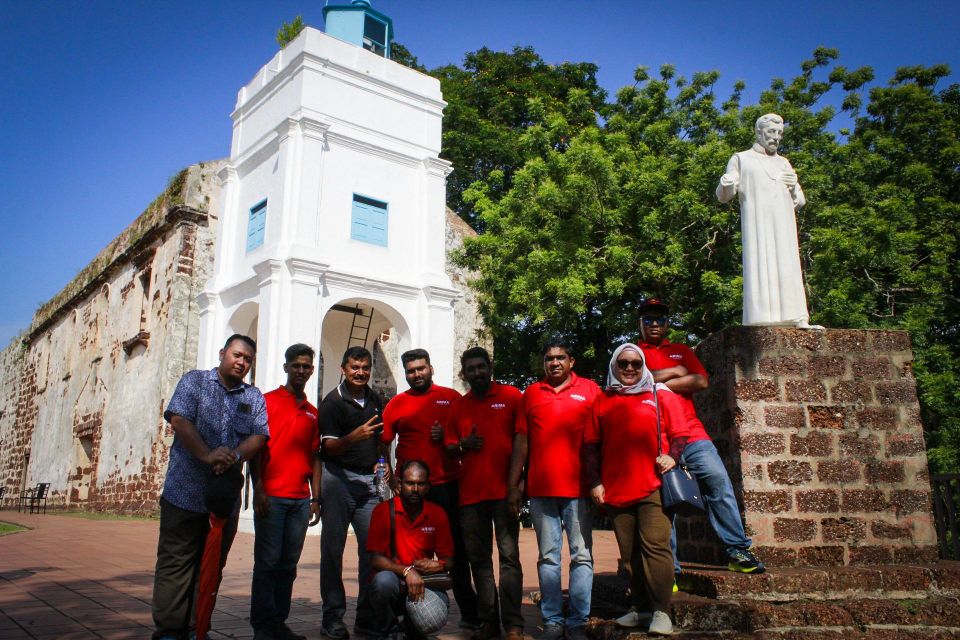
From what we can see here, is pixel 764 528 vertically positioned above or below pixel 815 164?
below

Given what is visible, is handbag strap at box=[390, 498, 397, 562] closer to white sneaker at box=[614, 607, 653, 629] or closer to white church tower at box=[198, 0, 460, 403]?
white sneaker at box=[614, 607, 653, 629]

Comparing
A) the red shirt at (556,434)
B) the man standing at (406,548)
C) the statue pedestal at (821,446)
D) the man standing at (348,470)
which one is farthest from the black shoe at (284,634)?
the statue pedestal at (821,446)

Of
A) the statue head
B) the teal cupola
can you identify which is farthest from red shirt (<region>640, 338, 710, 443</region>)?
the teal cupola

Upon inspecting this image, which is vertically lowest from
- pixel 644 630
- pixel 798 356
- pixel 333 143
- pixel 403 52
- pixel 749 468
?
pixel 644 630

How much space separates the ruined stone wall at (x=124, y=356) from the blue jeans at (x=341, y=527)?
11.3m

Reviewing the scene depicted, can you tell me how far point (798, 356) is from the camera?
5031 mm

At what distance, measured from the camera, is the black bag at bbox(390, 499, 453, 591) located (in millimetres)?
4077

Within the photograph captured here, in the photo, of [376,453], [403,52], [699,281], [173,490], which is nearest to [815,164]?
[699,281]

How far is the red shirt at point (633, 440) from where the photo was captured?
13.1ft

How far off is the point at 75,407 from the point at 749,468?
20.0 m

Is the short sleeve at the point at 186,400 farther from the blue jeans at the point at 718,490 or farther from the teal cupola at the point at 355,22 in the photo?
the teal cupola at the point at 355,22

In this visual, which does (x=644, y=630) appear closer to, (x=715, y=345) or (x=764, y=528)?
(x=764, y=528)

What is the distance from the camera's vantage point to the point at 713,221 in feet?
43.3

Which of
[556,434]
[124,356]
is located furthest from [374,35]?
[556,434]
